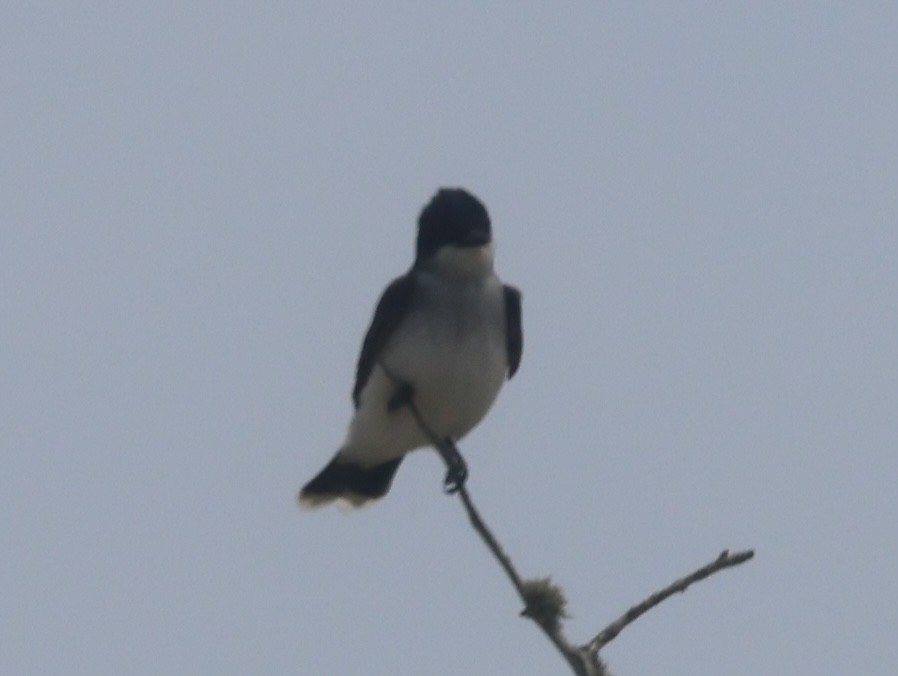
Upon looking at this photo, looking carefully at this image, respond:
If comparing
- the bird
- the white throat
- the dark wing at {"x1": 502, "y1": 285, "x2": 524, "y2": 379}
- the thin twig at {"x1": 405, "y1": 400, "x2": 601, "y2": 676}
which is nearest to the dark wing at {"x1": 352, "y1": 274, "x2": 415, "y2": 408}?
the bird

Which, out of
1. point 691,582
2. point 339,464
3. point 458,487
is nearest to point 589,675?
point 691,582

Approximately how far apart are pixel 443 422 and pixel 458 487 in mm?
4020

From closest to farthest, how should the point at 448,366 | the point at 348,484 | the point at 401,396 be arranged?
the point at 448,366, the point at 401,396, the point at 348,484

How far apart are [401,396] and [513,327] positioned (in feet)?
2.78

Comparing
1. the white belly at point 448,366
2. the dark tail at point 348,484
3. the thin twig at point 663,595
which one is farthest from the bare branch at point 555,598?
the dark tail at point 348,484

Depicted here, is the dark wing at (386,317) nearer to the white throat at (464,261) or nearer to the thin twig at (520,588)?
the white throat at (464,261)

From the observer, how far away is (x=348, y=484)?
12586 millimetres

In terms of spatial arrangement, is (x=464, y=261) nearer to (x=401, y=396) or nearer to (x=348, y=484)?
(x=401, y=396)

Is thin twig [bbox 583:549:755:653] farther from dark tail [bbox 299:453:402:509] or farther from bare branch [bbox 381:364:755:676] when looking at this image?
dark tail [bbox 299:453:402:509]

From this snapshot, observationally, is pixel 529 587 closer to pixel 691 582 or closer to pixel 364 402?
pixel 691 582

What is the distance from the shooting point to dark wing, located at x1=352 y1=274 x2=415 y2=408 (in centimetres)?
1122

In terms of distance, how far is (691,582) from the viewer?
632 cm

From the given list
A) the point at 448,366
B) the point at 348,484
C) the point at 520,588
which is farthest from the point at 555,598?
the point at 348,484

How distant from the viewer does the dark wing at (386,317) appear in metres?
11.2
